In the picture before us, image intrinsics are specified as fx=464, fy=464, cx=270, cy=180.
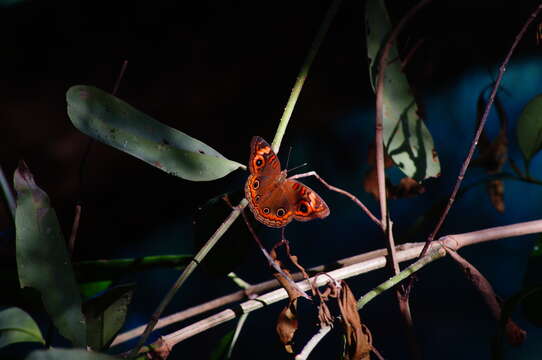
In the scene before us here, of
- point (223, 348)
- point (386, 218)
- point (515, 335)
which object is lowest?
point (223, 348)

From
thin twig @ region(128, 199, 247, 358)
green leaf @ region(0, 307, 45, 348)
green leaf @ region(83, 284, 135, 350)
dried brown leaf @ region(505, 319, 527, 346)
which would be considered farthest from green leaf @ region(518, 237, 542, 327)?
green leaf @ region(0, 307, 45, 348)

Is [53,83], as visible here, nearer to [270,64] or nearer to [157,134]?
[270,64]

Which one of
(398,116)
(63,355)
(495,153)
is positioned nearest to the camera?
(63,355)

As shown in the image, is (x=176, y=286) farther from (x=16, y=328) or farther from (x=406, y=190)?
(x=406, y=190)

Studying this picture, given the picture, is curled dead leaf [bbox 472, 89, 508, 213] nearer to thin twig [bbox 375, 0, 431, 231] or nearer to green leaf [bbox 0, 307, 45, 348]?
thin twig [bbox 375, 0, 431, 231]

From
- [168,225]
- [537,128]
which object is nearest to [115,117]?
[537,128]

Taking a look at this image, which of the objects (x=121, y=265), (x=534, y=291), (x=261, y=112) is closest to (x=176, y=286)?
(x=121, y=265)
